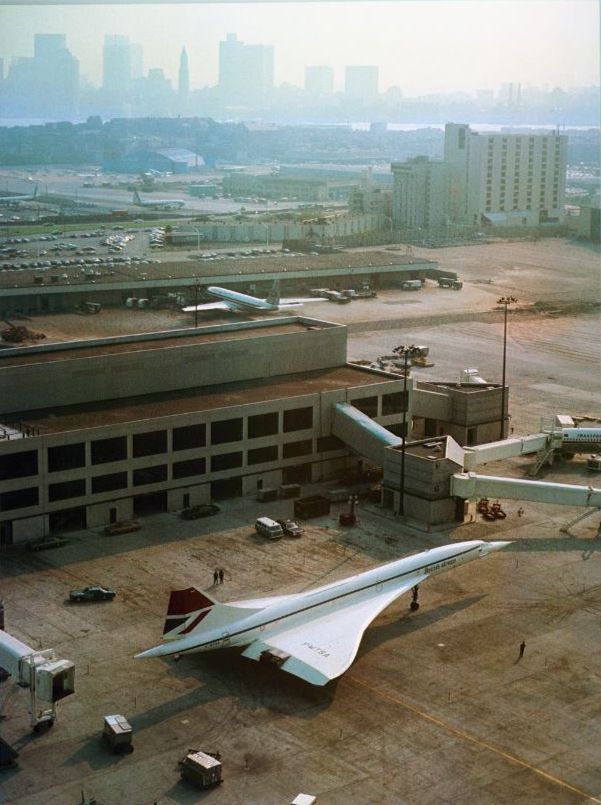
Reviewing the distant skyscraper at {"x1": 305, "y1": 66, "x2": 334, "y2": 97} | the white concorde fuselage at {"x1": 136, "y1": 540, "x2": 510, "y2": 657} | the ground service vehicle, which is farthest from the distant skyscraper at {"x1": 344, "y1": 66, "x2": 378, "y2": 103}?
the white concorde fuselage at {"x1": 136, "y1": 540, "x2": 510, "y2": 657}

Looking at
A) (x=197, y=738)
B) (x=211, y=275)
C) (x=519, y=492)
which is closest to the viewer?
(x=197, y=738)

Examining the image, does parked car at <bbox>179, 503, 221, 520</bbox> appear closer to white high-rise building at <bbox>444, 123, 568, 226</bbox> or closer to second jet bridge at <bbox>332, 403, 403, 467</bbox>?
second jet bridge at <bbox>332, 403, 403, 467</bbox>

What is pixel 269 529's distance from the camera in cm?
3738

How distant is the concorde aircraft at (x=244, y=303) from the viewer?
3278 inches

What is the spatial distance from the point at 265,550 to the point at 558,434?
51.2ft

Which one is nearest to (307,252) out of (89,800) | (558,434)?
(558,434)

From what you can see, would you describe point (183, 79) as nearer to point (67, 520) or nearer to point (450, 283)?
point (450, 283)

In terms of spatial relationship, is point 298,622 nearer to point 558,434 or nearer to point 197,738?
point 197,738

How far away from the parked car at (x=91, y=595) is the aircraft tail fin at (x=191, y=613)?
4864 millimetres

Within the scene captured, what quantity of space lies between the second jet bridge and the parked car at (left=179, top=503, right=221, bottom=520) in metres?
6.30

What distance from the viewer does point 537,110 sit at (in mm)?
169500

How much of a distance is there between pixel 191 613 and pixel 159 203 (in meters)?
130

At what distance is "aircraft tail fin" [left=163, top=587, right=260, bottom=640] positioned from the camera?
1067 inches

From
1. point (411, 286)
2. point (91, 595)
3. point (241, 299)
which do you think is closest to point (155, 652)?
point (91, 595)
